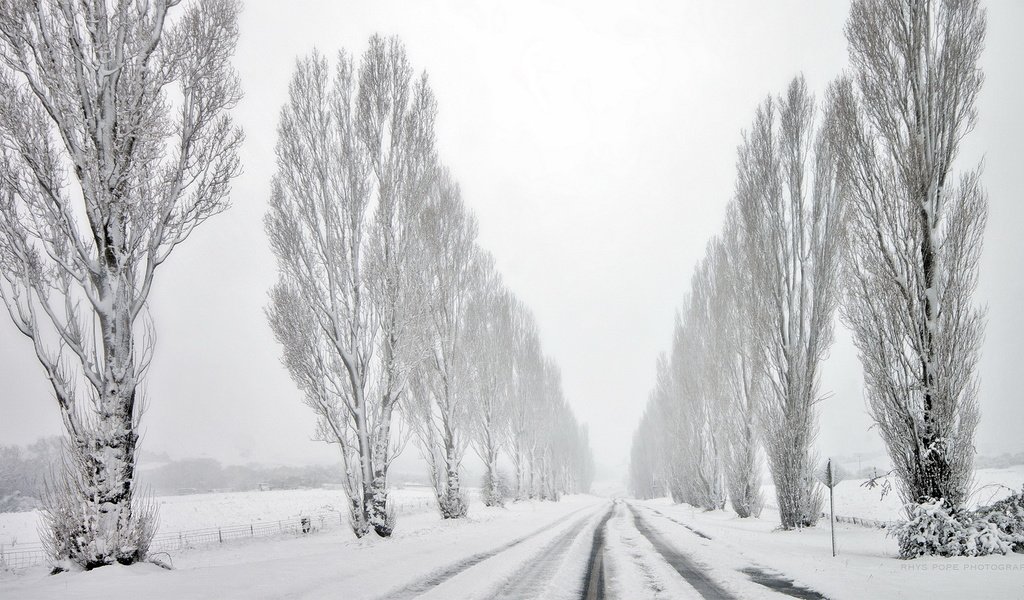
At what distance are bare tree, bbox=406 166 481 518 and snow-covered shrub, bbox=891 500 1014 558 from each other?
13072 mm

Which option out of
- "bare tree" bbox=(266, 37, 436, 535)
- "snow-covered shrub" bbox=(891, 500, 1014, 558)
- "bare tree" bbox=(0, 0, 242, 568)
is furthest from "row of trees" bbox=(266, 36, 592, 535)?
"snow-covered shrub" bbox=(891, 500, 1014, 558)

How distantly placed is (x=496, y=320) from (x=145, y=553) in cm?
1897

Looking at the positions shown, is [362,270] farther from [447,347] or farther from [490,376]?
[490,376]

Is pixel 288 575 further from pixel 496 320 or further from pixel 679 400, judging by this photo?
pixel 679 400

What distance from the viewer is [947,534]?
7.93m

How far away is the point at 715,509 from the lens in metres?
24.6

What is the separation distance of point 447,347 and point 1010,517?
51.4 feet

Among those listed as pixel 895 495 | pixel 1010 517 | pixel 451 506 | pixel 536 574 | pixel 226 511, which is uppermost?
pixel 1010 517

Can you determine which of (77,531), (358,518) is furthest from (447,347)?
(77,531)

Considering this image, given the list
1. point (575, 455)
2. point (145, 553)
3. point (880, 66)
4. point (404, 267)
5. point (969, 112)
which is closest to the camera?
point (145, 553)

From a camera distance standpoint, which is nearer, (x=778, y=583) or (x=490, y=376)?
(x=778, y=583)

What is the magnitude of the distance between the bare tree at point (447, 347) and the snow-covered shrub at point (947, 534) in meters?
13.1

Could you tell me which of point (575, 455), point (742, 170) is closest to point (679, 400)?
point (742, 170)

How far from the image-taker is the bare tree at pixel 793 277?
14.8m
